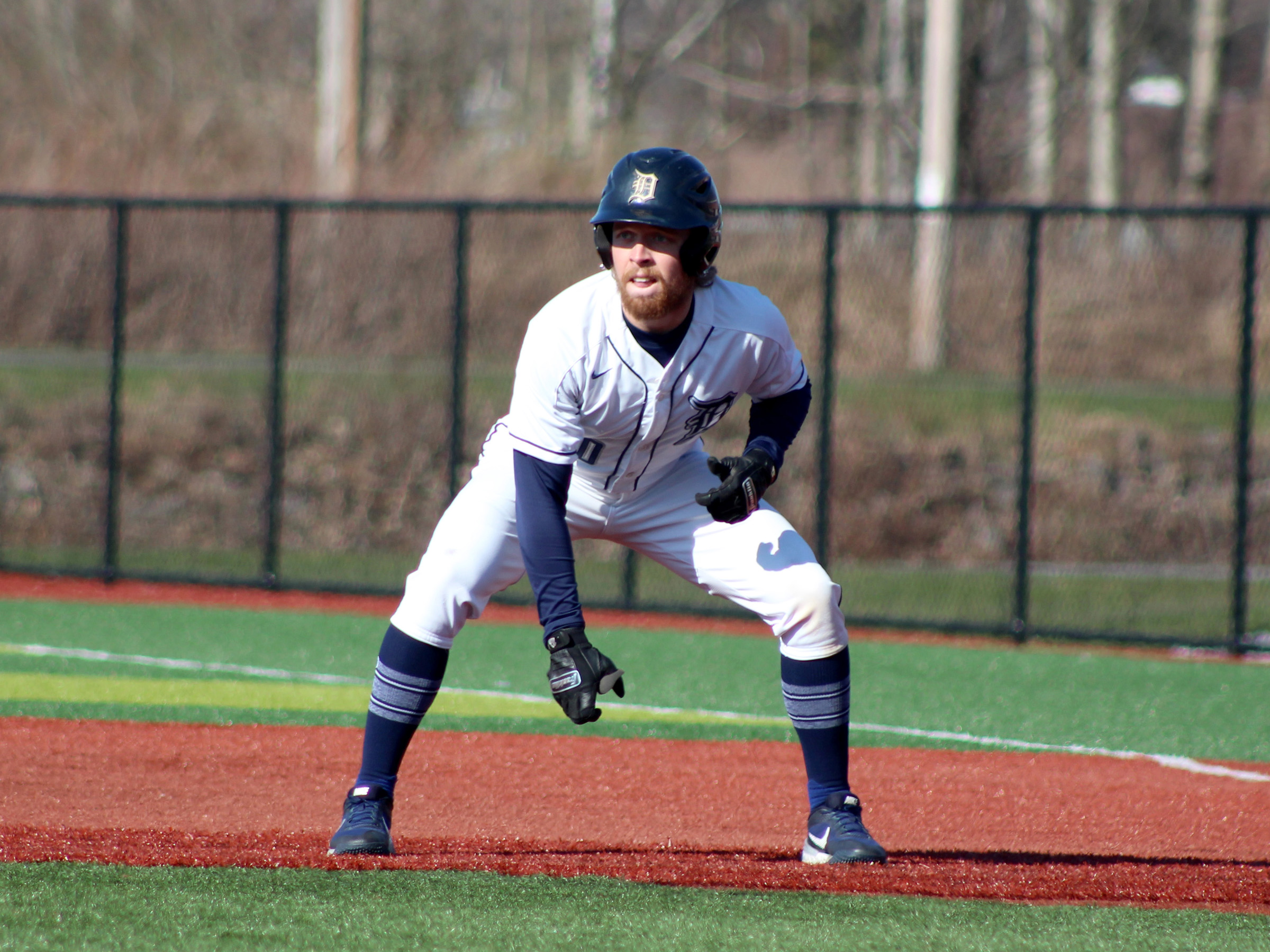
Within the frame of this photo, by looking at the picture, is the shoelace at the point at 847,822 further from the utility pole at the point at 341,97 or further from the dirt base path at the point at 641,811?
the utility pole at the point at 341,97

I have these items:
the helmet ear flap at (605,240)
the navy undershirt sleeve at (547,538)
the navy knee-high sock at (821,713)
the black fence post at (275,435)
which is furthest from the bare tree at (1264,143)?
Result: the navy undershirt sleeve at (547,538)

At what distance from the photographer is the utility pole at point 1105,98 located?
2839cm

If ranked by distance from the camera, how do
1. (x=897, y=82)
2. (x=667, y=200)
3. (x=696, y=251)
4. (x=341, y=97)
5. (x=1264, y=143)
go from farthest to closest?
(x=1264, y=143)
(x=897, y=82)
(x=341, y=97)
(x=696, y=251)
(x=667, y=200)

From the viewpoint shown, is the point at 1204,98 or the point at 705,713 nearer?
the point at 705,713

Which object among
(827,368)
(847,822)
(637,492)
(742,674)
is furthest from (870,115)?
(847,822)

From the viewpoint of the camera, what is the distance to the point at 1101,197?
30031mm

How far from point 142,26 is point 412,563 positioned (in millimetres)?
17587

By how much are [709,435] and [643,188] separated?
1051cm

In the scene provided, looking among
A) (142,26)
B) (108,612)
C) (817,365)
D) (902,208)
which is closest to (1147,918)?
(902,208)

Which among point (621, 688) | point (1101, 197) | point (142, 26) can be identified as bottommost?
point (621, 688)

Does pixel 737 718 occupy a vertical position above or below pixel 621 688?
below

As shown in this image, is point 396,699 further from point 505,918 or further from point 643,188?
point 643,188

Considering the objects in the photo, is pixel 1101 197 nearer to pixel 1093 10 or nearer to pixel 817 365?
pixel 1093 10

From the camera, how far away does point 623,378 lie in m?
4.36
